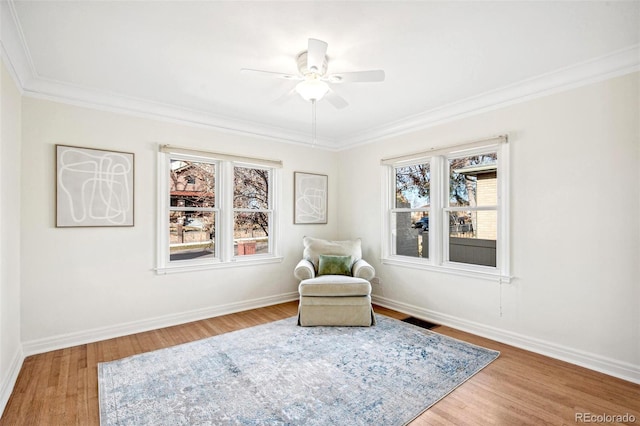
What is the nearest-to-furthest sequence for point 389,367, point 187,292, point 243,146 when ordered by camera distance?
point 389,367
point 187,292
point 243,146

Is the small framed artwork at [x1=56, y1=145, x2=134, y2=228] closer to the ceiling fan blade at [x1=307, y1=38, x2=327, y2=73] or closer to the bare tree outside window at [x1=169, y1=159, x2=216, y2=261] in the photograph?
the bare tree outside window at [x1=169, y1=159, x2=216, y2=261]

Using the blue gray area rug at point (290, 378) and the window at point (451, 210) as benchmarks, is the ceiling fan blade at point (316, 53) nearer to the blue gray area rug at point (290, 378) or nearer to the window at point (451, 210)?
the window at point (451, 210)

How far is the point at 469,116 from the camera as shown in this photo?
11.6 ft

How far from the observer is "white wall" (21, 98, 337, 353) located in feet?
9.71

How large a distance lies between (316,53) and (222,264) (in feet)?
9.54

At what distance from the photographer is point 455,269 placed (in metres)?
3.69

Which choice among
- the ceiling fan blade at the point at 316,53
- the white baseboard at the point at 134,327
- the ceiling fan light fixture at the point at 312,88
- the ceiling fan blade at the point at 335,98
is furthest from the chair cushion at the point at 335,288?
the ceiling fan blade at the point at 316,53

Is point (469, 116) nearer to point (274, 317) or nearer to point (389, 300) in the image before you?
point (389, 300)

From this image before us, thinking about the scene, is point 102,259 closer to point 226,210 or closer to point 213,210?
point 213,210

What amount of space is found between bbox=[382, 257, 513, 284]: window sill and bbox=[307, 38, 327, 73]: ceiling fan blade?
2652mm

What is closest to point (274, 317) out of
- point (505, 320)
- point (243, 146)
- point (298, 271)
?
point (298, 271)

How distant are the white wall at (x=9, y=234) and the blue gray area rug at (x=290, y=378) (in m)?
0.63

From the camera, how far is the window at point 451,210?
11.0 feet

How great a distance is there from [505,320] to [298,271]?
88.0 inches
